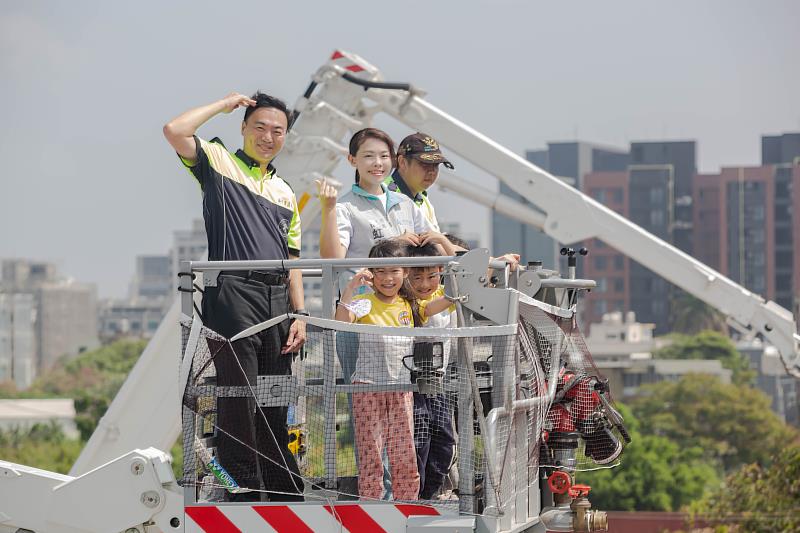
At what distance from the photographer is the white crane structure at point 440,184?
11031mm

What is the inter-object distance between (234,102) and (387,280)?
1.08 meters

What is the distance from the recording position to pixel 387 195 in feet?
24.0

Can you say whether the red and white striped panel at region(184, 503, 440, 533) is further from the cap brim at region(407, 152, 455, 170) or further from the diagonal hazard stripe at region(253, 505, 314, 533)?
the cap brim at region(407, 152, 455, 170)

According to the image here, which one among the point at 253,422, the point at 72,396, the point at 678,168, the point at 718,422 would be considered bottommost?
the point at 72,396

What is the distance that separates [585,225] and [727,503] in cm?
1458

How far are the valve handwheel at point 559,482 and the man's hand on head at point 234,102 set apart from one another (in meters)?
2.16

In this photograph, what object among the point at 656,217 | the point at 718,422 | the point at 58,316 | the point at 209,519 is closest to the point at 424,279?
the point at 209,519

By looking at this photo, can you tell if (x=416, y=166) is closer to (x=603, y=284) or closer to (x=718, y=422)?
(x=718, y=422)

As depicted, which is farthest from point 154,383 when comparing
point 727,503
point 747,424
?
point 747,424

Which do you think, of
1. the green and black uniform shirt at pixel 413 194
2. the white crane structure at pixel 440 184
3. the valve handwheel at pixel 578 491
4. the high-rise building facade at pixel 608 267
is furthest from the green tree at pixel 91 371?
the valve handwheel at pixel 578 491

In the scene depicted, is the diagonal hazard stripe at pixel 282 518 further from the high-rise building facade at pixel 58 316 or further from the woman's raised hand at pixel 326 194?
the high-rise building facade at pixel 58 316

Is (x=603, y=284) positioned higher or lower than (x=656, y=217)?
lower

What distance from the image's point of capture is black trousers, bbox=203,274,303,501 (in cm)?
586

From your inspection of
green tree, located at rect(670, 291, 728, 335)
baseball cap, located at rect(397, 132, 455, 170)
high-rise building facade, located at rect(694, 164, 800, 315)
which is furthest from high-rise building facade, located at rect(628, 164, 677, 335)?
baseball cap, located at rect(397, 132, 455, 170)
